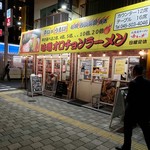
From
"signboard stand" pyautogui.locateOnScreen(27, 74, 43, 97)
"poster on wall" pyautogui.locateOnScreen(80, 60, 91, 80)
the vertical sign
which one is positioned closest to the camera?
"poster on wall" pyautogui.locateOnScreen(80, 60, 91, 80)

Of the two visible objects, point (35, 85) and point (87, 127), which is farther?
point (35, 85)

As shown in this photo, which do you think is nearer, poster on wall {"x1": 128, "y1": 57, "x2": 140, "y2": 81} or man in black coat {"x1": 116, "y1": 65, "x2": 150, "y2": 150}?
man in black coat {"x1": 116, "y1": 65, "x2": 150, "y2": 150}

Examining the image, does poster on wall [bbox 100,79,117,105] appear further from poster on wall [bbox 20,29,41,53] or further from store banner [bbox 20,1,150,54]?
poster on wall [bbox 20,29,41,53]

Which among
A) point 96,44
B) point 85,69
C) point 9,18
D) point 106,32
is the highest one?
point 9,18

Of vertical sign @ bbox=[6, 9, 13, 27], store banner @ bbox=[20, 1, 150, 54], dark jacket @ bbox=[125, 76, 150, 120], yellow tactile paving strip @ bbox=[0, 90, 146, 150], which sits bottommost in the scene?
yellow tactile paving strip @ bbox=[0, 90, 146, 150]

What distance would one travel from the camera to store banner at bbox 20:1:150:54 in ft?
18.7

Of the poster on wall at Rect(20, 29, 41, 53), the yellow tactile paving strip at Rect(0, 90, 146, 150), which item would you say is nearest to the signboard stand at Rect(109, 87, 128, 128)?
the yellow tactile paving strip at Rect(0, 90, 146, 150)

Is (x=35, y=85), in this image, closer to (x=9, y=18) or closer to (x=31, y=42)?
(x=31, y=42)

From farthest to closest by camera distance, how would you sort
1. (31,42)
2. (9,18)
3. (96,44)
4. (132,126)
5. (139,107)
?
(9,18)
(31,42)
(96,44)
(132,126)
(139,107)

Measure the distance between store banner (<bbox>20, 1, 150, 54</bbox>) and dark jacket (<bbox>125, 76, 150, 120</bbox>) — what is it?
99.1 inches

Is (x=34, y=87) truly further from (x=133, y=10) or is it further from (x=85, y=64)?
(x=133, y=10)

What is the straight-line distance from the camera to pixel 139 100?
11.4 feet

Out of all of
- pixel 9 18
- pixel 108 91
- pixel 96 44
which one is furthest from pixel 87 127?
pixel 9 18

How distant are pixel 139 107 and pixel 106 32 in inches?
164
